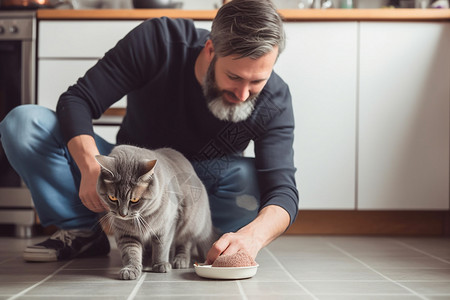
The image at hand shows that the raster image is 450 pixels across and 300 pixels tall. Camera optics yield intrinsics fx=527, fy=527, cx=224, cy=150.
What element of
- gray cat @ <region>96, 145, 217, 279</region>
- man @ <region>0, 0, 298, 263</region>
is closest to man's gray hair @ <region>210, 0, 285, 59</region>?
man @ <region>0, 0, 298, 263</region>

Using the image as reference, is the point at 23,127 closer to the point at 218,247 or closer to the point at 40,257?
the point at 40,257

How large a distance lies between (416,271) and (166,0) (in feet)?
5.62

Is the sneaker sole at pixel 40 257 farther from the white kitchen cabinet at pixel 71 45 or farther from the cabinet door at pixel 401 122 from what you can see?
the cabinet door at pixel 401 122

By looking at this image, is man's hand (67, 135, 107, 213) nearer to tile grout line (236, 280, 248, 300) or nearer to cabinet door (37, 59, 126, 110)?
tile grout line (236, 280, 248, 300)

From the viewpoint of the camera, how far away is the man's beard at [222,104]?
5.27ft

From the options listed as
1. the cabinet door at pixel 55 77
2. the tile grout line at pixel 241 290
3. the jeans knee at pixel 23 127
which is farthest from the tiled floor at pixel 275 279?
the cabinet door at pixel 55 77

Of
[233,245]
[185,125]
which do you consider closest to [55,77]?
[185,125]

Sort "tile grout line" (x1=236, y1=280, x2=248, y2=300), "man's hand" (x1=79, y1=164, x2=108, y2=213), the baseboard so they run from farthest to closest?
the baseboard → "man's hand" (x1=79, y1=164, x2=108, y2=213) → "tile grout line" (x1=236, y1=280, x2=248, y2=300)

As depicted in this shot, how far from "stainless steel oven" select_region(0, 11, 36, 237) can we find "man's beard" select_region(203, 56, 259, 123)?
115cm

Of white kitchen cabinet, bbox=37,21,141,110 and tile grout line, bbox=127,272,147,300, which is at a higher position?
white kitchen cabinet, bbox=37,21,141,110

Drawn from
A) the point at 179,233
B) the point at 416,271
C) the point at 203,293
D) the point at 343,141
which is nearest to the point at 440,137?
the point at 343,141

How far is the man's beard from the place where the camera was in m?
1.61

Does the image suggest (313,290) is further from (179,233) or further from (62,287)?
(62,287)

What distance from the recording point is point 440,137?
248cm
